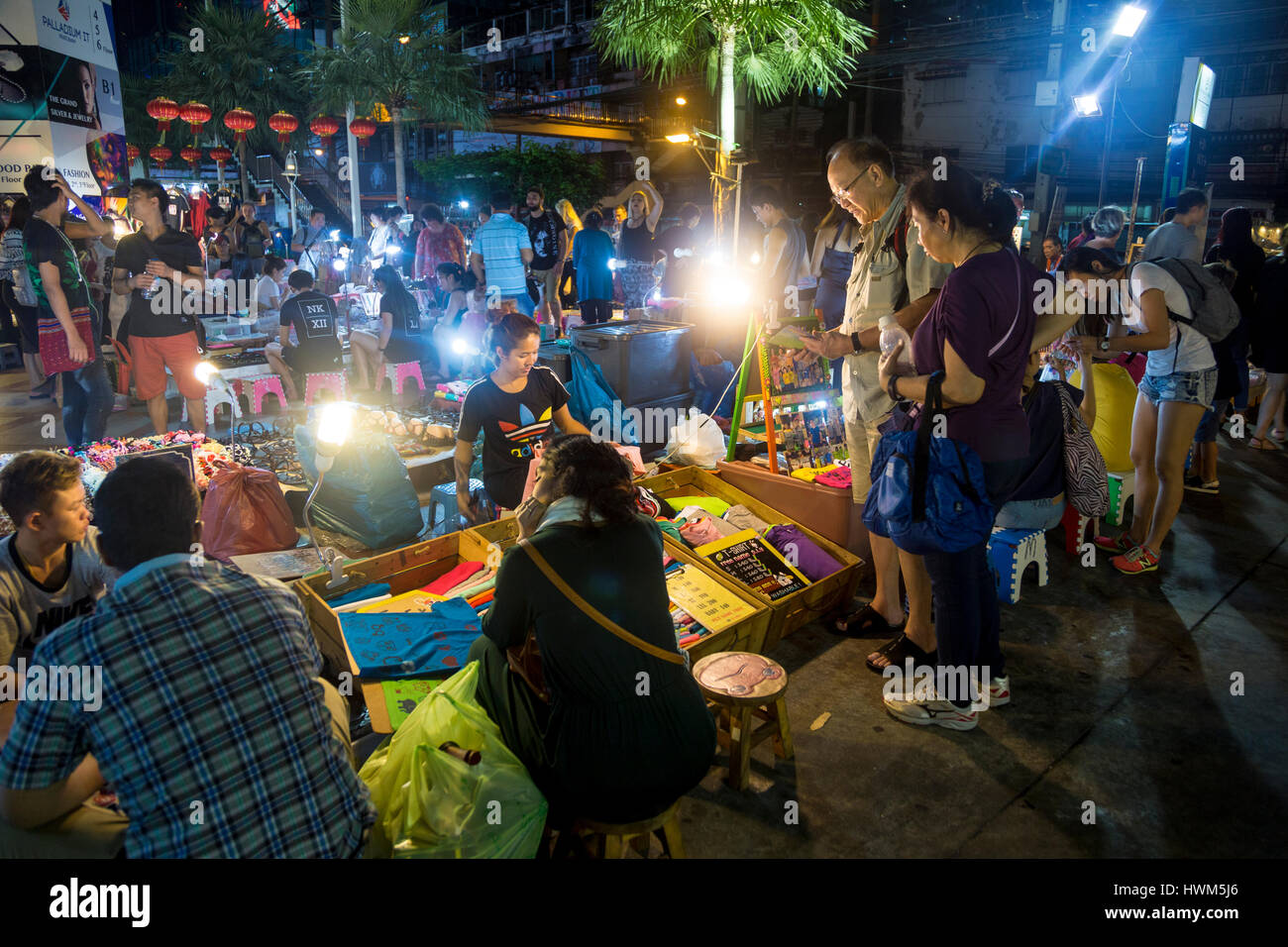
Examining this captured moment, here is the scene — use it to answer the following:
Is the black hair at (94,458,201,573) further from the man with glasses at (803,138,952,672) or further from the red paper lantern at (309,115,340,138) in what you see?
the red paper lantern at (309,115,340,138)

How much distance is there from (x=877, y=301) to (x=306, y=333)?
565cm

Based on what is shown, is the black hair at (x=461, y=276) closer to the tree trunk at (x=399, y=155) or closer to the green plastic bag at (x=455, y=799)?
the green plastic bag at (x=455, y=799)

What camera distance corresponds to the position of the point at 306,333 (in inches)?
306

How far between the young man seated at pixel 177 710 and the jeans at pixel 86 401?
540 cm

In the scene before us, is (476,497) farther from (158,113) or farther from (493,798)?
(158,113)

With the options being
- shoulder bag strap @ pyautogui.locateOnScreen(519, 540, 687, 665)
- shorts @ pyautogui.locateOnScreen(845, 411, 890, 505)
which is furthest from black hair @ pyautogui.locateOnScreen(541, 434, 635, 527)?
shorts @ pyautogui.locateOnScreen(845, 411, 890, 505)

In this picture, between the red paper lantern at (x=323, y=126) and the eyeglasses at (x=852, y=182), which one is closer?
the eyeglasses at (x=852, y=182)

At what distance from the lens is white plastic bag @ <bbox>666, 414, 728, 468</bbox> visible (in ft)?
18.5

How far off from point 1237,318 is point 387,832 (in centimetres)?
512

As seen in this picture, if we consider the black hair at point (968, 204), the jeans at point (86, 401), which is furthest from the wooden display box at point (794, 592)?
the jeans at point (86, 401)

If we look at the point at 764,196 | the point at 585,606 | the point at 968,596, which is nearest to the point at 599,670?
the point at 585,606

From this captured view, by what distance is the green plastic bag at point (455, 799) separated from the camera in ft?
7.56

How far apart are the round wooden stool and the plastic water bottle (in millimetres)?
Result: 1384
